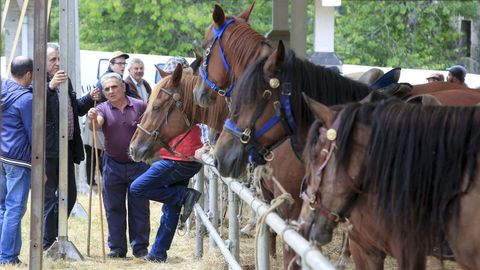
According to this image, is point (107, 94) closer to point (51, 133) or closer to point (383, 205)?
point (51, 133)

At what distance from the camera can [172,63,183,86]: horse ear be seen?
6.83 metres

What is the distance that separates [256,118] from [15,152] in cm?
395

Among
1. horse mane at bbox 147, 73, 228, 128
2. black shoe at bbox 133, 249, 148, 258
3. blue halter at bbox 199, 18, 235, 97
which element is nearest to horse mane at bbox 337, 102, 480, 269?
blue halter at bbox 199, 18, 235, 97

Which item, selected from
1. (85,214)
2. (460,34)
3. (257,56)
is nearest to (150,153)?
(257,56)

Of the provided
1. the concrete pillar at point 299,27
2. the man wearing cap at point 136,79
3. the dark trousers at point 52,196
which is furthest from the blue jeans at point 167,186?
the concrete pillar at point 299,27

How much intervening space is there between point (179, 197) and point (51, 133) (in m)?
1.52

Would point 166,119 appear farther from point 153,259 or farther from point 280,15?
point 280,15

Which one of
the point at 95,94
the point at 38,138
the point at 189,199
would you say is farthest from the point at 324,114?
the point at 95,94

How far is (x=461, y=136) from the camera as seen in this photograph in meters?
3.24

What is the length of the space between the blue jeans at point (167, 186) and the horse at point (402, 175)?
14.5ft

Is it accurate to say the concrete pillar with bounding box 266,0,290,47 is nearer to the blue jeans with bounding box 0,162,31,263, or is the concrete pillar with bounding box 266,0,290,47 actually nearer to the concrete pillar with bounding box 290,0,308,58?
the concrete pillar with bounding box 290,0,308,58

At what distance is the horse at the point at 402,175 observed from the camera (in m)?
3.22

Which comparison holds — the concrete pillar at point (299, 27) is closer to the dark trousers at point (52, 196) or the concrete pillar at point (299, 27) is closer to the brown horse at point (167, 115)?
the dark trousers at point (52, 196)

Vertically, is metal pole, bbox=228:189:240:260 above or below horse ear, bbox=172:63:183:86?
below
